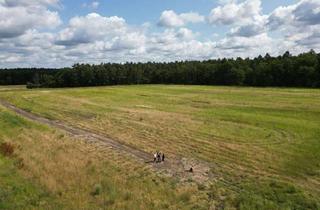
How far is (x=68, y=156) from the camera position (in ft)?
81.1

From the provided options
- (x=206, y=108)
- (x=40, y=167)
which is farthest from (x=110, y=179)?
(x=206, y=108)

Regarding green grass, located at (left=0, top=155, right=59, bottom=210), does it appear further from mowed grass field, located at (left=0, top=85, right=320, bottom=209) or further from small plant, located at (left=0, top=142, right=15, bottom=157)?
small plant, located at (left=0, top=142, right=15, bottom=157)

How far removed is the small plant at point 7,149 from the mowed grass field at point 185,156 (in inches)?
18.6

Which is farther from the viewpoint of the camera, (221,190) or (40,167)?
(40,167)

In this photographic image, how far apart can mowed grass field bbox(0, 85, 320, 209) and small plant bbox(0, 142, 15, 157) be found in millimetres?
472

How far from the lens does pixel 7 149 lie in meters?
24.6

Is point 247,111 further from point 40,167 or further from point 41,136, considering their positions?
point 40,167

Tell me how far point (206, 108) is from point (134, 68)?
3830 inches

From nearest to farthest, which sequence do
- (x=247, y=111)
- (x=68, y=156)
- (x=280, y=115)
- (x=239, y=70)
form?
(x=68, y=156) → (x=280, y=115) → (x=247, y=111) → (x=239, y=70)

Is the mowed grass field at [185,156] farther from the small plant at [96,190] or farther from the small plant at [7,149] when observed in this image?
the small plant at [7,149]

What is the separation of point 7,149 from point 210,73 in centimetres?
10800

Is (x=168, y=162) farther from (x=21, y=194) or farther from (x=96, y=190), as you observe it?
(x=21, y=194)

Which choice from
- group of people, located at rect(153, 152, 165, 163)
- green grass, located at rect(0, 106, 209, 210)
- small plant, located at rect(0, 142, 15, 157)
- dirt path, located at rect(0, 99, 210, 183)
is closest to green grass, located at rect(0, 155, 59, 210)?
green grass, located at rect(0, 106, 209, 210)

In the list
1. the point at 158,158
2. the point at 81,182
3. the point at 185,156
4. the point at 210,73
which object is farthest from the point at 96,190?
the point at 210,73
